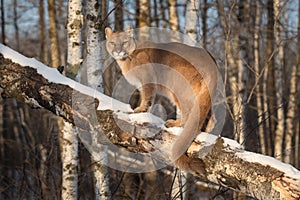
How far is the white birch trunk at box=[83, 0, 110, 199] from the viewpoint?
4059 millimetres

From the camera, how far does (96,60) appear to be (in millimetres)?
4094

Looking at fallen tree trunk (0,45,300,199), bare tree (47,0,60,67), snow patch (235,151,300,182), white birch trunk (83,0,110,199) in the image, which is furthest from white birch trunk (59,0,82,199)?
bare tree (47,0,60,67)

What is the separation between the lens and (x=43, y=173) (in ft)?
17.2

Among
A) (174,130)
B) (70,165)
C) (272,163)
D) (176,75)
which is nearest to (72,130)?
(70,165)

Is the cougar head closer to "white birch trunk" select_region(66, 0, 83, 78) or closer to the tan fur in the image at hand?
the tan fur

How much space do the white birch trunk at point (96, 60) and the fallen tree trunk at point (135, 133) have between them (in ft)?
2.22

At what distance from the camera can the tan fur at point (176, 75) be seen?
2981 millimetres

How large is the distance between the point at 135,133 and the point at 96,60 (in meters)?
1.51

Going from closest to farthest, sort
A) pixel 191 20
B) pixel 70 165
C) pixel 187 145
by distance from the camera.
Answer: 1. pixel 187 145
2. pixel 70 165
3. pixel 191 20

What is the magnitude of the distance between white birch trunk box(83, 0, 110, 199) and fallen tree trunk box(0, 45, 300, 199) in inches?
26.6

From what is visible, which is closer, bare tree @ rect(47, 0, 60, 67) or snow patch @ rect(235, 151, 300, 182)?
snow patch @ rect(235, 151, 300, 182)

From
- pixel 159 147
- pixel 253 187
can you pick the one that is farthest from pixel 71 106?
pixel 253 187

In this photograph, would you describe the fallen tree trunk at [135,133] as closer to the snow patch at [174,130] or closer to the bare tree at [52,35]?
the snow patch at [174,130]

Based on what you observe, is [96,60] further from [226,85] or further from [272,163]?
[226,85]
